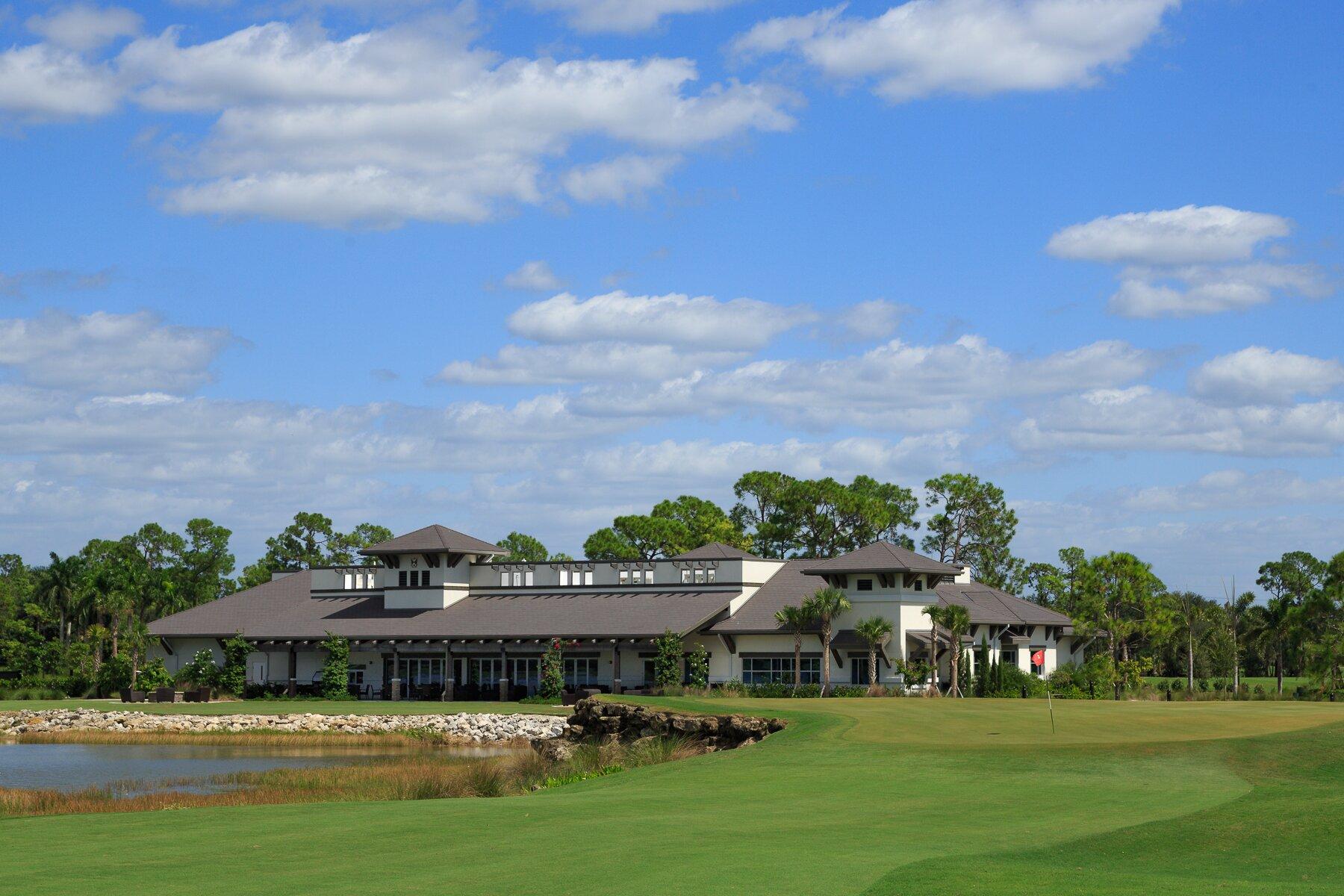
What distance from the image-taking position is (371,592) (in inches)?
3000

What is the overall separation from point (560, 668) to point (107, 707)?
1876 centimetres

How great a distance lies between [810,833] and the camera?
18094 mm

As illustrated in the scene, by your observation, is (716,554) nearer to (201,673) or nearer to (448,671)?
(448,671)

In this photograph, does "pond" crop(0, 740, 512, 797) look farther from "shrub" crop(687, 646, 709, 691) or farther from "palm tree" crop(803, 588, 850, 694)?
"palm tree" crop(803, 588, 850, 694)

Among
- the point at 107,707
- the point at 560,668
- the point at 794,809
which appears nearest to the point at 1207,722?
the point at 794,809

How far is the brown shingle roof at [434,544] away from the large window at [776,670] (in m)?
17.3

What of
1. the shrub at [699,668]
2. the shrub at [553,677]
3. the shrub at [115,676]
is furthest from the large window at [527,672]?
the shrub at [115,676]

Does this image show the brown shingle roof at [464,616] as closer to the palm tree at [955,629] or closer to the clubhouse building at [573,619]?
the clubhouse building at [573,619]

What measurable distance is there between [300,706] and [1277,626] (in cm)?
4845

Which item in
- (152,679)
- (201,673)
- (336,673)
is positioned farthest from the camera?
(152,679)

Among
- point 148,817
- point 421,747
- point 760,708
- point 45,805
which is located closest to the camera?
point 148,817

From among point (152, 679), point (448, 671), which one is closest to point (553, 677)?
point (448, 671)

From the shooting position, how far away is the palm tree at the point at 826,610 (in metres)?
58.6

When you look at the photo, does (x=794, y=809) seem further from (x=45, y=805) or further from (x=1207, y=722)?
(x=1207, y=722)
